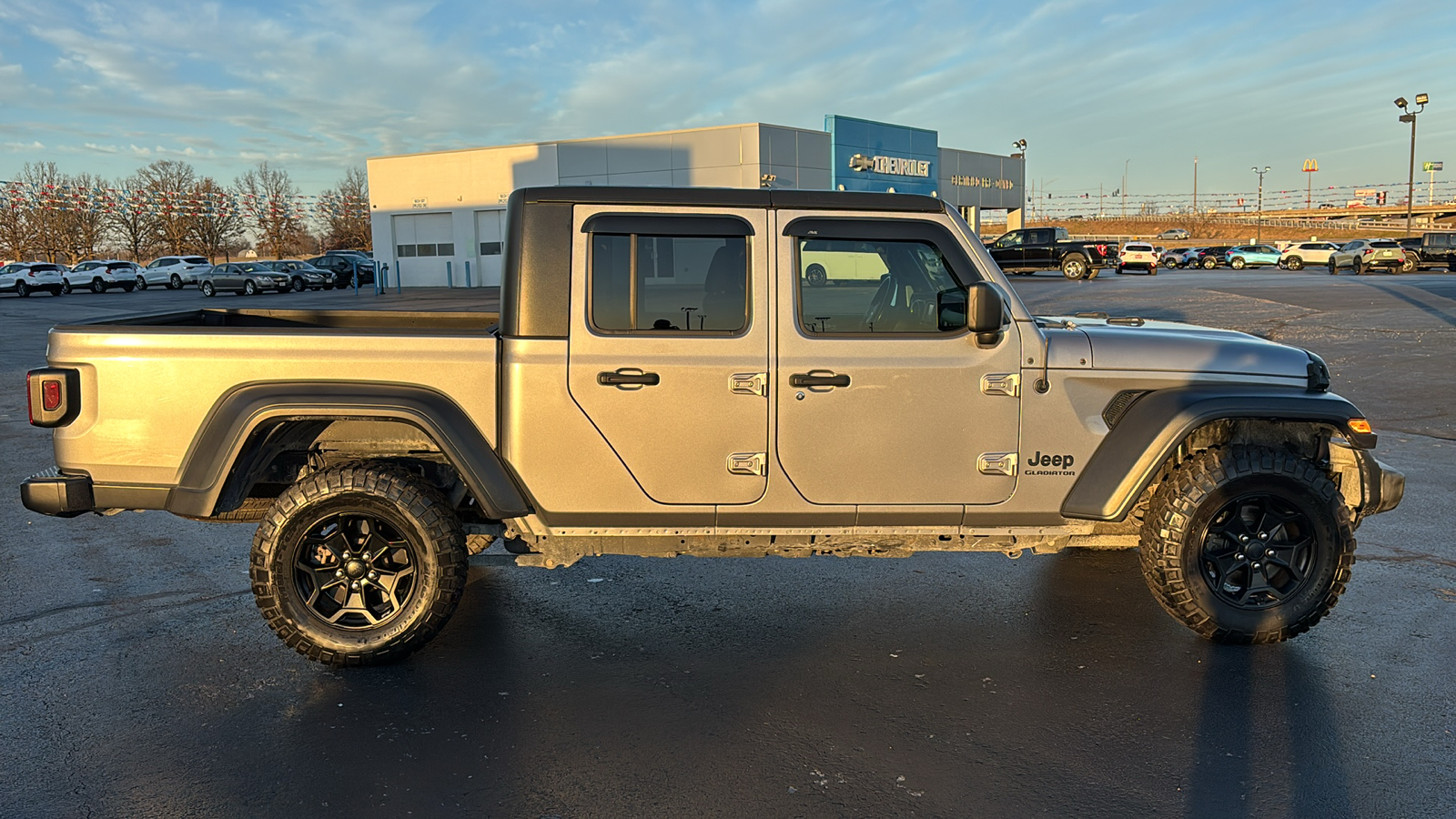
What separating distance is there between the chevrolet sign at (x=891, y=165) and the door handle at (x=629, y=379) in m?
37.8

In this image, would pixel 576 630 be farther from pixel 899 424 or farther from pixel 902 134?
pixel 902 134

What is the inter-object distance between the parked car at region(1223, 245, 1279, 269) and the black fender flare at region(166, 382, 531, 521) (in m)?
58.9

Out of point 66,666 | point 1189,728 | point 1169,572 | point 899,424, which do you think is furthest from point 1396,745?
point 66,666

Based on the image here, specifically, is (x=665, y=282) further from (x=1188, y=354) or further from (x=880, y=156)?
(x=880, y=156)

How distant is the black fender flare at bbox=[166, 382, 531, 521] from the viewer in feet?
13.5

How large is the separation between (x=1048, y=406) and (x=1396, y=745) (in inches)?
68.5

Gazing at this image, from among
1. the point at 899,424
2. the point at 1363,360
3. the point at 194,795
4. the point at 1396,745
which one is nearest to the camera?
the point at 194,795

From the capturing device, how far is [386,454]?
15.3ft

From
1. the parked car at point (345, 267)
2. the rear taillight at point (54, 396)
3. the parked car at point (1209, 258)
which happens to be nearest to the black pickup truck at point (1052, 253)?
the parked car at point (1209, 258)

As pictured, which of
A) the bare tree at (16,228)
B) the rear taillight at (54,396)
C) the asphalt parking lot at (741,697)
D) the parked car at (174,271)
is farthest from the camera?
the bare tree at (16,228)

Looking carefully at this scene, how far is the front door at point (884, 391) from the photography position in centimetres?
423

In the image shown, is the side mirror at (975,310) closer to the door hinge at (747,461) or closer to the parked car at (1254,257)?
the door hinge at (747,461)

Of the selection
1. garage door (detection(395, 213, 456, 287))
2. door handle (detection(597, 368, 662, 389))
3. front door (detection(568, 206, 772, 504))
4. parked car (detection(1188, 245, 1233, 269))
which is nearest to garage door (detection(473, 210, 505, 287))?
garage door (detection(395, 213, 456, 287))

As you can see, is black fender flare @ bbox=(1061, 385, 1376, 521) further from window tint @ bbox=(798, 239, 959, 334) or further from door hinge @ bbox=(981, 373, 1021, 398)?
window tint @ bbox=(798, 239, 959, 334)
